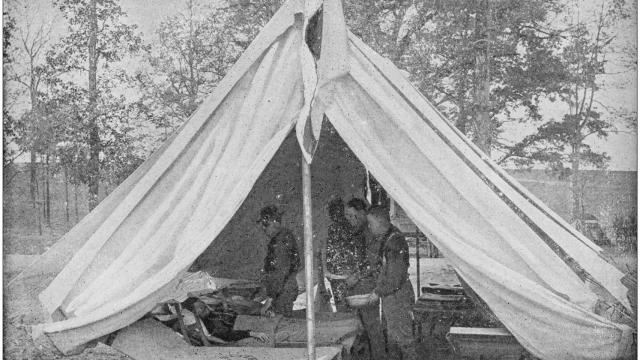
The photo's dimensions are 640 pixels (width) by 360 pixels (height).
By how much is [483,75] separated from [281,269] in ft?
26.3

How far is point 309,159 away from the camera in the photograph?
3529mm

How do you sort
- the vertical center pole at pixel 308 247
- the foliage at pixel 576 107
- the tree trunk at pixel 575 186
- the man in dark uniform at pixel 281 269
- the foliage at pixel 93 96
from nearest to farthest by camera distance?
the vertical center pole at pixel 308 247 → the man in dark uniform at pixel 281 269 → the foliage at pixel 576 107 → the tree trunk at pixel 575 186 → the foliage at pixel 93 96

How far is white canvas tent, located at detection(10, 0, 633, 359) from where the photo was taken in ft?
10.8

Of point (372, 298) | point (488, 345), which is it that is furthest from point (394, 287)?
point (488, 345)

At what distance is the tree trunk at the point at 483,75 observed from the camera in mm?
11672

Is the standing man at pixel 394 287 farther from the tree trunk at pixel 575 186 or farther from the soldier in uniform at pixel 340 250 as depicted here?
the tree trunk at pixel 575 186

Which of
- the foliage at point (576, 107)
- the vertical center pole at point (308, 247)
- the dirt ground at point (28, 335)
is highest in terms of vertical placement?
the foliage at point (576, 107)

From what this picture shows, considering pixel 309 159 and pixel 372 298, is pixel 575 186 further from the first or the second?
pixel 309 159

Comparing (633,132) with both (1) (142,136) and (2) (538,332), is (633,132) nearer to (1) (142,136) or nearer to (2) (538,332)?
(2) (538,332)

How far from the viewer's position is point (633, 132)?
170 inches

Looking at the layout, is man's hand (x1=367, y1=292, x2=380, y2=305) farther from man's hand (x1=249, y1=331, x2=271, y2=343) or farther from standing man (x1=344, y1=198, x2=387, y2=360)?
man's hand (x1=249, y1=331, x2=271, y2=343)

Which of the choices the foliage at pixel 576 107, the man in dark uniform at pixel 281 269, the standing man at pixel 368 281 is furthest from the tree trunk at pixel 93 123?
the foliage at pixel 576 107

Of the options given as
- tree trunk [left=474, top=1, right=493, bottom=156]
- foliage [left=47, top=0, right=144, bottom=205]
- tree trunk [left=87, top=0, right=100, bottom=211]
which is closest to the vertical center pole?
foliage [left=47, top=0, right=144, bottom=205]

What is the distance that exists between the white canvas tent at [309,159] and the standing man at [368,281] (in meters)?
1.82
